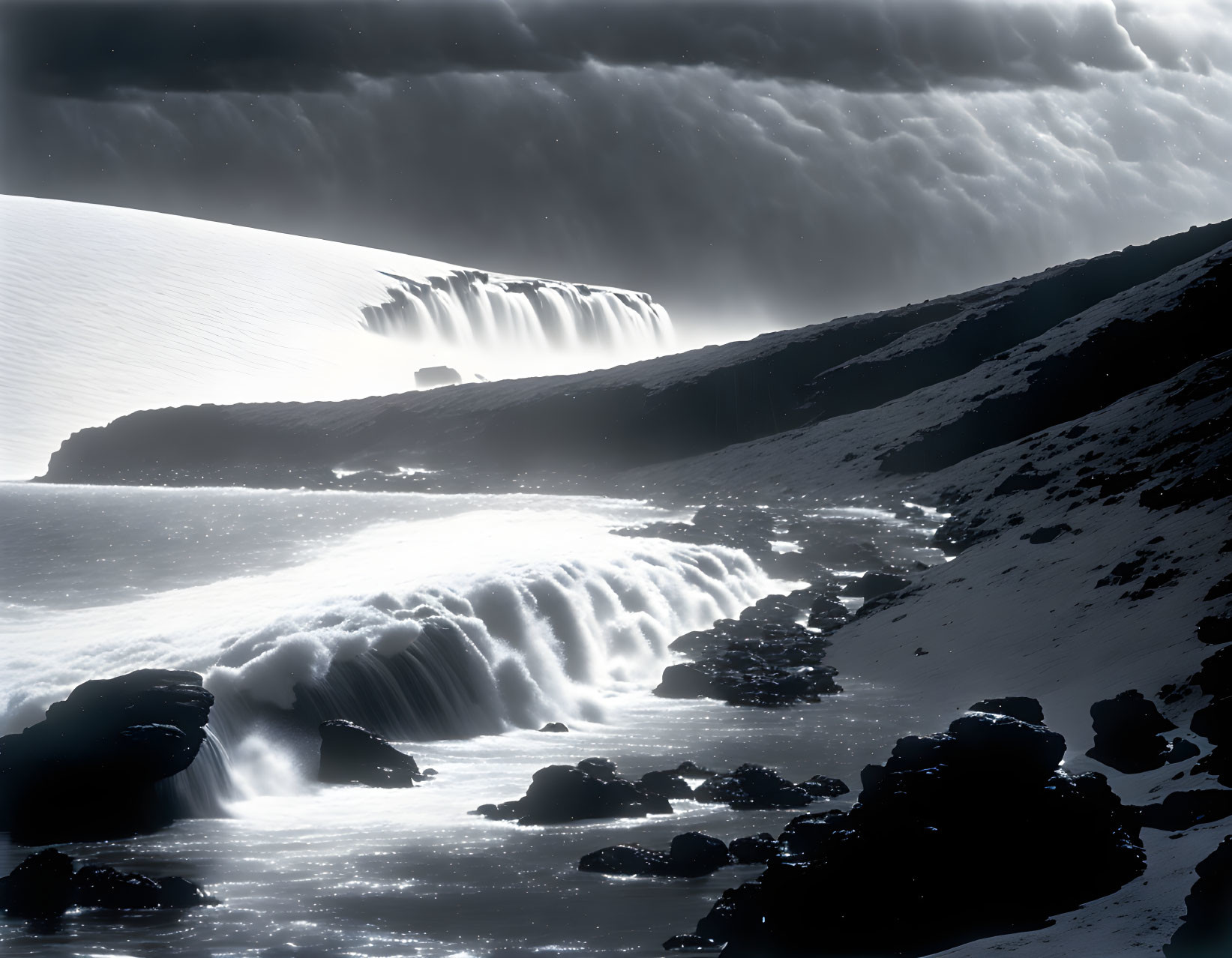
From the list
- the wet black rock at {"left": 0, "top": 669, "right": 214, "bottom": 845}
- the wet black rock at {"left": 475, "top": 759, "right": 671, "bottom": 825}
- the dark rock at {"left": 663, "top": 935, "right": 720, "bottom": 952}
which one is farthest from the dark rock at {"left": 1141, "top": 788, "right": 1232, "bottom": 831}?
the wet black rock at {"left": 0, "top": 669, "right": 214, "bottom": 845}

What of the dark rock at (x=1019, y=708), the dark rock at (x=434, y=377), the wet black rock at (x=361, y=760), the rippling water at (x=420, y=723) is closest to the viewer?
the rippling water at (x=420, y=723)

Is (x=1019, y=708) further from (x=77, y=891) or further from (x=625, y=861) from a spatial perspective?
(x=77, y=891)

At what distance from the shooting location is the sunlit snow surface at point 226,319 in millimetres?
107125

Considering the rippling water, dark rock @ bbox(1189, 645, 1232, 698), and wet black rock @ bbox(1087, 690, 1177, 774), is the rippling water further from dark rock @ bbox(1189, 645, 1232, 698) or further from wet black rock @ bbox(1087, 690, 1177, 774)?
dark rock @ bbox(1189, 645, 1232, 698)

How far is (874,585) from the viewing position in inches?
1463

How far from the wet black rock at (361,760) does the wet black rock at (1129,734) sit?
8.73m

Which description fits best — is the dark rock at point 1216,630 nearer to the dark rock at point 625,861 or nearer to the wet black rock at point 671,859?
the wet black rock at point 671,859

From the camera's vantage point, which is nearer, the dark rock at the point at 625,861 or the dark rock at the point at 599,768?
the dark rock at the point at 625,861

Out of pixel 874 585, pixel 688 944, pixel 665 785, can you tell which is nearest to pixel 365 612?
pixel 665 785

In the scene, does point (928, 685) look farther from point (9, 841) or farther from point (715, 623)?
point (9, 841)

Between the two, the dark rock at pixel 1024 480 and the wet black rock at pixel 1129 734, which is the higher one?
the dark rock at pixel 1024 480

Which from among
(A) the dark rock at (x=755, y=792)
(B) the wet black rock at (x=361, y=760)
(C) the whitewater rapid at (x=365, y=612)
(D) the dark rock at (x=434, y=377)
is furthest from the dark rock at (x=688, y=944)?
(D) the dark rock at (x=434, y=377)

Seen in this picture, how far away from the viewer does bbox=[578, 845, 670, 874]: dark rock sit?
1295 centimetres

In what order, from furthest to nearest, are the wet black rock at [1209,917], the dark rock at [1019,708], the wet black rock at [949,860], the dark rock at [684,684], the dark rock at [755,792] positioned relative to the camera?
the dark rock at [684,684]
the dark rock at [755,792]
the dark rock at [1019,708]
the wet black rock at [949,860]
the wet black rock at [1209,917]
